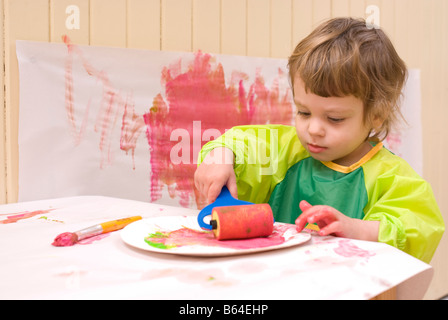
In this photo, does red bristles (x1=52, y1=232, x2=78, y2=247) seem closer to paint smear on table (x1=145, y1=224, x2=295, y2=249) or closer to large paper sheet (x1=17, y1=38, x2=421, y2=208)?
paint smear on table (x1=145, y1=224, x2=295, y2=249)

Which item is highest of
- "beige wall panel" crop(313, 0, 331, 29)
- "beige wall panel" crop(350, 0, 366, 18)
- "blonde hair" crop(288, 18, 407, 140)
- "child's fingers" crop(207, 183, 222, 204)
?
"beige wall panel" crop(350, 0, 366, 18)

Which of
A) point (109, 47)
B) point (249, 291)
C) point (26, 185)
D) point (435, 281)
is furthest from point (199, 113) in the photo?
point (435, 281)

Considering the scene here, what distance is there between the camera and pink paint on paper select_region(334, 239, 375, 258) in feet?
1.50

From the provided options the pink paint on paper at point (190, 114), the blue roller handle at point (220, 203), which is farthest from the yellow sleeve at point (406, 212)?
the pink paint on paper at point (190, 114)

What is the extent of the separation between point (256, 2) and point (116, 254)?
97 centimetres

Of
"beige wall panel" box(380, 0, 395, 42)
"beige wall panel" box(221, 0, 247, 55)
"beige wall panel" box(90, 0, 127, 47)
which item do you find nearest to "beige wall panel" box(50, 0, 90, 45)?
"beige wall panel" box(90, 0, 127, 47)

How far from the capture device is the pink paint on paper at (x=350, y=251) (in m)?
0.46

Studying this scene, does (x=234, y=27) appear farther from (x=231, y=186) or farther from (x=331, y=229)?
(x=331, y=229)

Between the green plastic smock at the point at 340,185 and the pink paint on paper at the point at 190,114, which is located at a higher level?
the pink paint on paper at the point at 190,114

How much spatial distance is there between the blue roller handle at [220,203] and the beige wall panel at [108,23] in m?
0.53

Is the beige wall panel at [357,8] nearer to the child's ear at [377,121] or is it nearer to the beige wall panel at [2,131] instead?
the child's ear at [377,121]

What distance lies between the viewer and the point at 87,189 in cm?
98

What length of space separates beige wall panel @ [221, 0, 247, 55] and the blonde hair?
418mm
